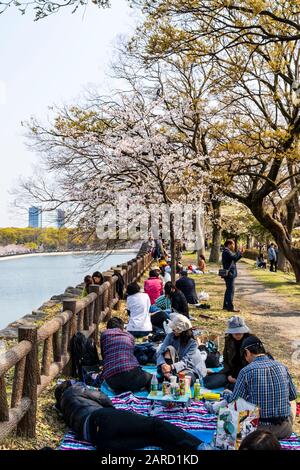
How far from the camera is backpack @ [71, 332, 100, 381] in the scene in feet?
24.2

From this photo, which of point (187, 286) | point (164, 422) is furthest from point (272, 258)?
point (164, 422)

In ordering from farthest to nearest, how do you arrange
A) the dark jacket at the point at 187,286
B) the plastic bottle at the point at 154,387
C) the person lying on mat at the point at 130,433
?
the dark jacket at the point at 187,286 → the plastic bottle at the point at 154,387 → the person lying on mat at the point at 130,433

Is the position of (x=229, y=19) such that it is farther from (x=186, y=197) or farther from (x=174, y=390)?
(x=186, y=197)

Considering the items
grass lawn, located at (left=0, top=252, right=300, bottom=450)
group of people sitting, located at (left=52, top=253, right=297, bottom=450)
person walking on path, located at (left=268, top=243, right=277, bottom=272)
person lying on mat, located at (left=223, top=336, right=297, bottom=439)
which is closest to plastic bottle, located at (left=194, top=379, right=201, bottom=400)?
group of people sitting, located at (left=52, top=253, right=297, bottom=450)

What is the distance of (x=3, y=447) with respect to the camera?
15.8ft

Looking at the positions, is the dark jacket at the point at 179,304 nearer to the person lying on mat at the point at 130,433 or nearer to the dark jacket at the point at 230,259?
the dark jacket at the point at 230,259

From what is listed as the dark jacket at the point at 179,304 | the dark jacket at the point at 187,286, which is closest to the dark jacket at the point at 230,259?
the dark jacket at the point at 187,286

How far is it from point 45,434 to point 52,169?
615 inches

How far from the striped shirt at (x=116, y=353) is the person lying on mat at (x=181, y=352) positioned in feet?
1.30

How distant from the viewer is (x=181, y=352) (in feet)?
22.6

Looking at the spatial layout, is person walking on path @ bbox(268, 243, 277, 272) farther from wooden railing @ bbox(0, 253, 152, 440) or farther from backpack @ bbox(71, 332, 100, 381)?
backpack @ bbox(71, 332, 100, 381)

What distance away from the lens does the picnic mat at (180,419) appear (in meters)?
4.98

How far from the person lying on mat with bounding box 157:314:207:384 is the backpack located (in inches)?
42.2
